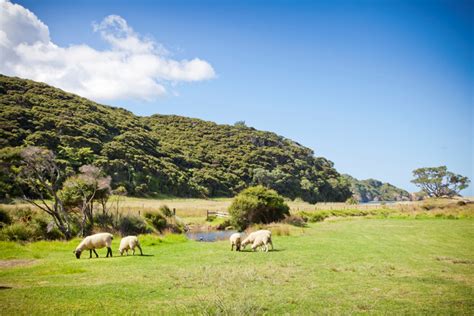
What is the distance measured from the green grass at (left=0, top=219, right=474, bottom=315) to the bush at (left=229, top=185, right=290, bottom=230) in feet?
66.6

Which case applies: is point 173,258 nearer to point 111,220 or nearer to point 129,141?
point 111,220

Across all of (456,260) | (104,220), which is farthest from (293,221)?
(456,260)

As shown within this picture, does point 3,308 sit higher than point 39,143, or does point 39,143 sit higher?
point 39,143

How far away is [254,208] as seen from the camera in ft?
132

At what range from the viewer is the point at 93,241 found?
1900 centimetres

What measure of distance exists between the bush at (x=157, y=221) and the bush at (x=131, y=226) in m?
2.41

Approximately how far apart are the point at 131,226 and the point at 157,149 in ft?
267

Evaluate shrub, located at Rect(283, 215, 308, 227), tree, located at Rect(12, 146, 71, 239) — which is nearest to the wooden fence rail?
shrub, located at Rect(283, 215, 308, 227)

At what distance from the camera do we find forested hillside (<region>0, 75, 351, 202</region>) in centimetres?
7612

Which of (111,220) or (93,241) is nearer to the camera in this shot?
(93,241)

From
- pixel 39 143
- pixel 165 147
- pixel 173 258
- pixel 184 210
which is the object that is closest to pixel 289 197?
pixel 165 147

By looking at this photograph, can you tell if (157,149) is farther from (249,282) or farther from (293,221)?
(249,282)

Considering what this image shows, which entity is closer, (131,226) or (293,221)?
(131,226)

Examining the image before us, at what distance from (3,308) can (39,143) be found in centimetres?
7150
